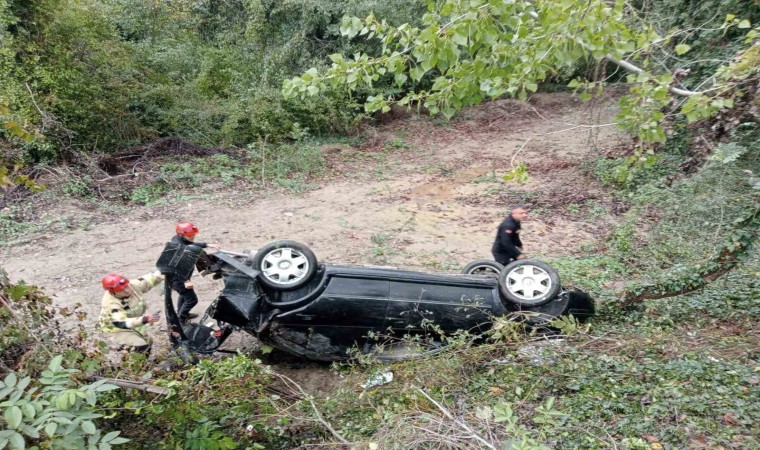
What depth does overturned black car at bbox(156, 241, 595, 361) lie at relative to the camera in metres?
5.21

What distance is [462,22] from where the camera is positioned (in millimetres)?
3879

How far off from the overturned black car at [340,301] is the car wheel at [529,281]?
10 millimetres

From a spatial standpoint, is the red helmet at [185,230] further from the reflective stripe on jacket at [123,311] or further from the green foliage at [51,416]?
the green foliage at [51,416]

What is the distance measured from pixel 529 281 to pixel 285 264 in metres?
2.51

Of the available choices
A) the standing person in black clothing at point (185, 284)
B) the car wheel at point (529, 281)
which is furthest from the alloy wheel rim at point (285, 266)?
the car wheel at point (529, 281)

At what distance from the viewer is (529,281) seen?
5473mm

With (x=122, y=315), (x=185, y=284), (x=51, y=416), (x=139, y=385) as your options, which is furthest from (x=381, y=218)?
(x=51, y=416)

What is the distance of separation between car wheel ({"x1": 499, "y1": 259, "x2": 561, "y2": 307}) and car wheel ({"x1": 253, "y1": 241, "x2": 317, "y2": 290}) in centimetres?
196

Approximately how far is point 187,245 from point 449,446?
11.8 feet

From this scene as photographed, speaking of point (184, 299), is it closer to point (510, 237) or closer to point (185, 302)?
point (185, 302)

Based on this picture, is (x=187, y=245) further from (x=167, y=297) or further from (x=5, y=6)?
(x=5, y=6)

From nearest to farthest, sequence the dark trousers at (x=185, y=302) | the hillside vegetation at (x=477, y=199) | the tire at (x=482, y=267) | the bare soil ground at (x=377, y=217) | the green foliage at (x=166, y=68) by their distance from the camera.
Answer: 1. the hillside vegetation at (x=477, y=199)
2. the dark trousers at (x=185, y=302)
3. the tire at (x=482, y=267)
4. the bare soil ground at (x=377, y=217)
5. the green foliage at (x=166, y=68)

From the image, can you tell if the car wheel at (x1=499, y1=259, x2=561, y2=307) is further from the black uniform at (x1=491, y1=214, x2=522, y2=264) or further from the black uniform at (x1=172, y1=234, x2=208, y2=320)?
the black uniform at (x1=172, y1=234, x2=208, y2=320)

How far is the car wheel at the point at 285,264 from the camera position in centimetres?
525
